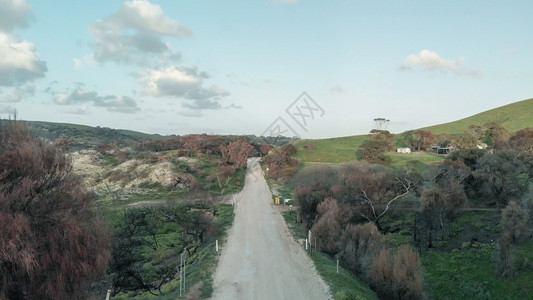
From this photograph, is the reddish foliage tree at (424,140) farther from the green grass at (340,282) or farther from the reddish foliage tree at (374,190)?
the green grass at (340,282)

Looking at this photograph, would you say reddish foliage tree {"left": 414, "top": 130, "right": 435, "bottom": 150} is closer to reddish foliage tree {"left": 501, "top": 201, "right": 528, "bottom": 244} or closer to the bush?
reddish foliage tree {"left": 501, "top": 201, "right": 528, "bottom": 244}

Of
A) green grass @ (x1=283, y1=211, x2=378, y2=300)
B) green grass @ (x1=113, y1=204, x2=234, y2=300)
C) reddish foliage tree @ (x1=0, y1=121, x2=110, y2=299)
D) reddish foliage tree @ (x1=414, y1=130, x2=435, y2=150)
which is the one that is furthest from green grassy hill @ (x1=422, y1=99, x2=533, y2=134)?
reddish foliage tree @ (x1=0, y1=121, x2=110, y2=299)

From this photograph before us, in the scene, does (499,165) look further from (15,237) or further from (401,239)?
(15,237)

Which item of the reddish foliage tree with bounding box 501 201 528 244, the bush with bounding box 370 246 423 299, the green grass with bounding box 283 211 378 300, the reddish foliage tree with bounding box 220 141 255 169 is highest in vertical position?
the reddish foliage tree with bounding box 220 141 255 169

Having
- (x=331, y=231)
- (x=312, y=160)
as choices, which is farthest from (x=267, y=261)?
(x=312, y=160)

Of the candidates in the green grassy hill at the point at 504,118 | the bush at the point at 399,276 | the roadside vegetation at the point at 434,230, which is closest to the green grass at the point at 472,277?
the roadside vegetation at the point at 434,230
